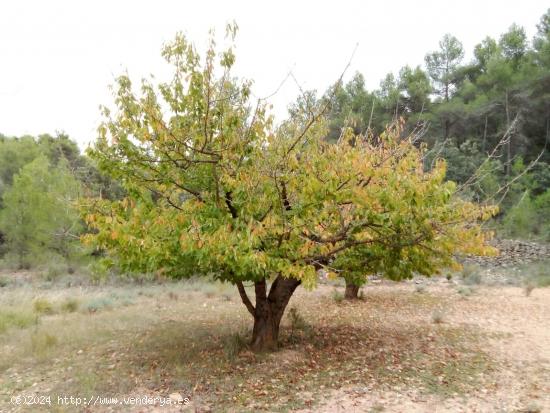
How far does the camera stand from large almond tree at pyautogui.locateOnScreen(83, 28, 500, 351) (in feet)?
16.3

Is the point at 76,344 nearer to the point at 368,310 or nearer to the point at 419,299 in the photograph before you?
the point at 368,310

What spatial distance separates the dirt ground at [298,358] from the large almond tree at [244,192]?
147 centimetres

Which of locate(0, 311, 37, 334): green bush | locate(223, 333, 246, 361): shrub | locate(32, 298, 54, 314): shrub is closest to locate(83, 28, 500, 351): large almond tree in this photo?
locate(223, 333, 246, 361): shrub

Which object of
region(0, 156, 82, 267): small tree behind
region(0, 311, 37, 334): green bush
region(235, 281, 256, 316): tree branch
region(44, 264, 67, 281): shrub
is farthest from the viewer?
region(0, 156, 82, 267): small tree behind

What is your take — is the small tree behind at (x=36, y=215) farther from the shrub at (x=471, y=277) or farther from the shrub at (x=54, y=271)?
the shrub at (x=471, y=277)

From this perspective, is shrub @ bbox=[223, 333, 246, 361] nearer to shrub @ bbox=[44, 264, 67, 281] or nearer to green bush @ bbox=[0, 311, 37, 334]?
green bush @ bbox=[0, 311, 37, 334]

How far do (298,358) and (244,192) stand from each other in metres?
2.88

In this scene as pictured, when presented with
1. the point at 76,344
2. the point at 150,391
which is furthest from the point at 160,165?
the point at 76,344

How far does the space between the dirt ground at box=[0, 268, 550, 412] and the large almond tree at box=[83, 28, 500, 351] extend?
4.82 feet

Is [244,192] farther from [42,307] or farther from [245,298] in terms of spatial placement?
[42,307]

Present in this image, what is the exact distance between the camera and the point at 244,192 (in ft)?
17.9

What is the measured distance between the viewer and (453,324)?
9484 mm

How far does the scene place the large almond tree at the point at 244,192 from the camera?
495 cm

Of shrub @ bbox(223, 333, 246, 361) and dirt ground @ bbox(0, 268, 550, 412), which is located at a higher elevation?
shrub @ bbox(223, 333, 246, 361)
